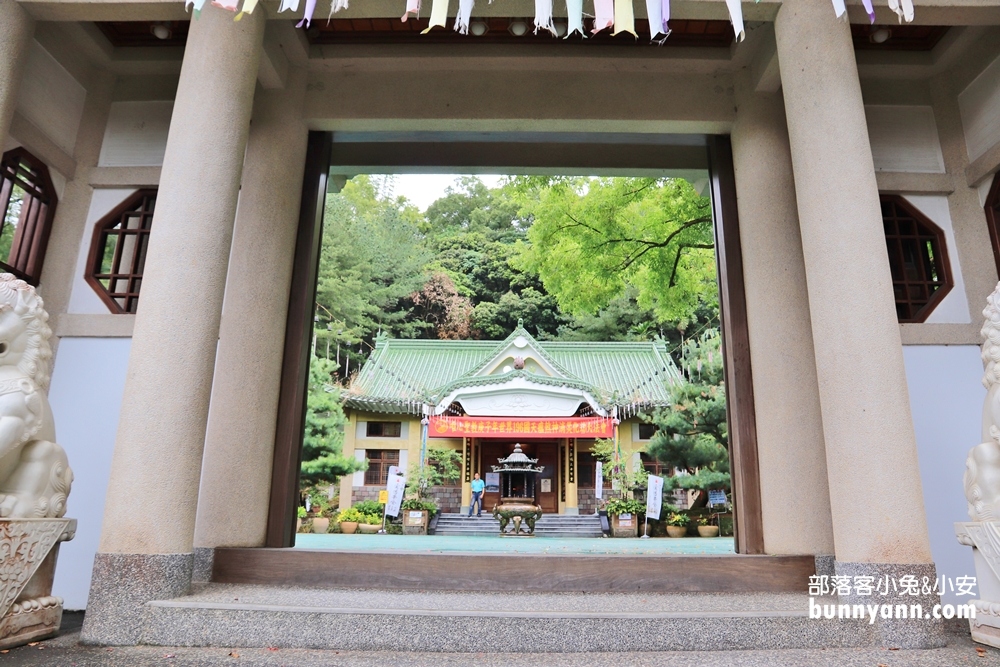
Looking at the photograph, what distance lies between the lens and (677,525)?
34.8 ft

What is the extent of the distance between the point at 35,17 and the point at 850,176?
14.0 ft

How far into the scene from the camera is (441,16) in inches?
96.7

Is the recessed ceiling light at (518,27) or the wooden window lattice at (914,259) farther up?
the recessed ceiling light at (518,27)

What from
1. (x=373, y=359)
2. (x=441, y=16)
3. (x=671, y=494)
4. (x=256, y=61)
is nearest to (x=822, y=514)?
(x=441, y=16)

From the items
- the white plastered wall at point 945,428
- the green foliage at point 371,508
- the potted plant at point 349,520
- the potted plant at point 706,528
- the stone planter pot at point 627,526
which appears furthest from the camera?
the green foliage at point 371,508

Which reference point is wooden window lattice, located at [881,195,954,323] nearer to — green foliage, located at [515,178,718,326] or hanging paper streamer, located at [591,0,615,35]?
green foliage, located at [515,178,718,326]

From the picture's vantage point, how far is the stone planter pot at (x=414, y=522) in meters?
11.4

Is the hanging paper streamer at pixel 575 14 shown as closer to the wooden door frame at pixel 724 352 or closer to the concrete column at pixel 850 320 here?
the concrete column at pixel 850 320

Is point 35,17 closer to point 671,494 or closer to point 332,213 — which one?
point 671,494

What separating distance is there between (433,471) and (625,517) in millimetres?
4004

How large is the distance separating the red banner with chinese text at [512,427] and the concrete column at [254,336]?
10.0 meters

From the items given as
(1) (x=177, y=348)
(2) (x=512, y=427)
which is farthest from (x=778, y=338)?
(2) (x=512, y=427)

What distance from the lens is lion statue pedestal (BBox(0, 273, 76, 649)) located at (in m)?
2.34

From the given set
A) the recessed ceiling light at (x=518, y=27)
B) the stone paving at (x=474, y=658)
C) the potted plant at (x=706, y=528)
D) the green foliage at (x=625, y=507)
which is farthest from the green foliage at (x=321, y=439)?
the stone paving at (x=474, y=658)
